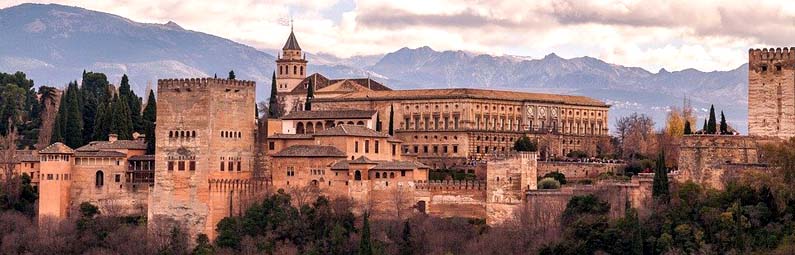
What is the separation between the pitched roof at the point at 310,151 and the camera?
61.0 meters

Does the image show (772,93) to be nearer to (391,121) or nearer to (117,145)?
(391,121)

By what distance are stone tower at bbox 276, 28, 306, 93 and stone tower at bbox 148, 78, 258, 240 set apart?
35291 mm

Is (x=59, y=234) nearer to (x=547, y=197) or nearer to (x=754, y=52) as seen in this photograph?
(x=547, y=197)

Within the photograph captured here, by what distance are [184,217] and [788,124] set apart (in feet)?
76.1

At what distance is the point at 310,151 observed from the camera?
6116 cm

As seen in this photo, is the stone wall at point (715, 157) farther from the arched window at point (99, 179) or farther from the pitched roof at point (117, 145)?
the arched window at point (99, 179)

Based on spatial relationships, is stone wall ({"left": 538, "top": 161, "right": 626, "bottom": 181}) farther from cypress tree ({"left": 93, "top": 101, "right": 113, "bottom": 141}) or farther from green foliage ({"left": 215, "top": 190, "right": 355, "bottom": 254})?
cypress tree ({"left": 93, "top": 101, "right": 113, "bottom": 141})

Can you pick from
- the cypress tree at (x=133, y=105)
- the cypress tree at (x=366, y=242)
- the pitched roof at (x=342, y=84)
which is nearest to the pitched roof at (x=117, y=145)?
the cypress tree at (x=133, y=105)

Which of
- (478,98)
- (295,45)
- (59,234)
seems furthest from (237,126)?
(295,45)

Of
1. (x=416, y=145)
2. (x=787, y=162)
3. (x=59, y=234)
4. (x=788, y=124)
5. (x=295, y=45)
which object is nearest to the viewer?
(x=787, y=162)

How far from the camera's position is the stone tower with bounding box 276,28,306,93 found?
9819 centimetres

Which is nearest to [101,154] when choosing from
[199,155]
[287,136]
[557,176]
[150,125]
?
[199,155]

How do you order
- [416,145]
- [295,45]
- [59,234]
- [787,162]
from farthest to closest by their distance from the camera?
1. [295,45]
2. [416,145]
3. [59,234]
4. [787,162]

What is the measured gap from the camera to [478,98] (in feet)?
255
